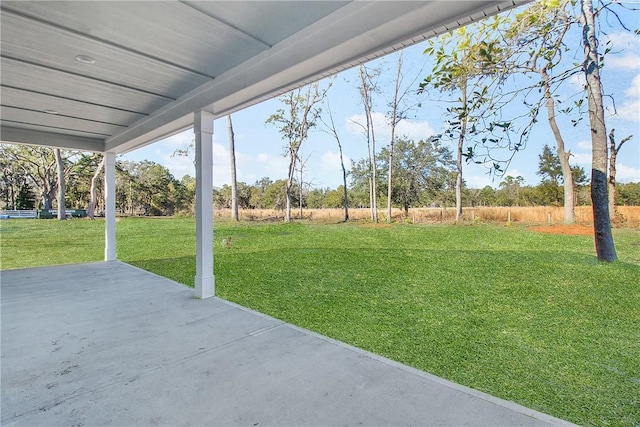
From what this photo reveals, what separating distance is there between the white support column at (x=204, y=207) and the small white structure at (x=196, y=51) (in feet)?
0.03

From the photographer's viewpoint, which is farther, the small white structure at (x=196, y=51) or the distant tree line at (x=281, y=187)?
the distant tree line at (x=281, y=187)

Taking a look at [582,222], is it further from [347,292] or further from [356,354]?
[356,354]

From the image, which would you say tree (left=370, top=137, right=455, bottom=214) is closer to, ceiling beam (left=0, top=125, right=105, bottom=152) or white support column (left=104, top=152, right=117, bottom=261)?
white support column (left=104, top=152, right=117, bottom=261)

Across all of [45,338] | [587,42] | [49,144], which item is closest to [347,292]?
[45,338]

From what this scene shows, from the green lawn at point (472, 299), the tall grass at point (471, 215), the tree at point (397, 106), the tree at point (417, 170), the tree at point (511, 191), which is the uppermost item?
the tree at point (397, 106)

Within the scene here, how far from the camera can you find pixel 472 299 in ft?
10.9

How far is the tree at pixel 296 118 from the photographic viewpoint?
9414 millimetres

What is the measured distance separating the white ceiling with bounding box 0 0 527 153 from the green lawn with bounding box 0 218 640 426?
6.40 ft

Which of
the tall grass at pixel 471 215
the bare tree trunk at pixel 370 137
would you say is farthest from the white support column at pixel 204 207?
the bare tree trunk at pixel 370 137

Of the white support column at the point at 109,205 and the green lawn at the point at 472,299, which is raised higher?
the white support column at the point at 109,205

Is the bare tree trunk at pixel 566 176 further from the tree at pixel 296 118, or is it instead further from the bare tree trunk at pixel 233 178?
the bare tree trunk at pixel 233 178

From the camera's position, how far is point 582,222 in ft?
11.7

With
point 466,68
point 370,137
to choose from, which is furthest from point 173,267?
point 370,137

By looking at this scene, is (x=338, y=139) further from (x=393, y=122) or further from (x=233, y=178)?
(x=233, y=178)
